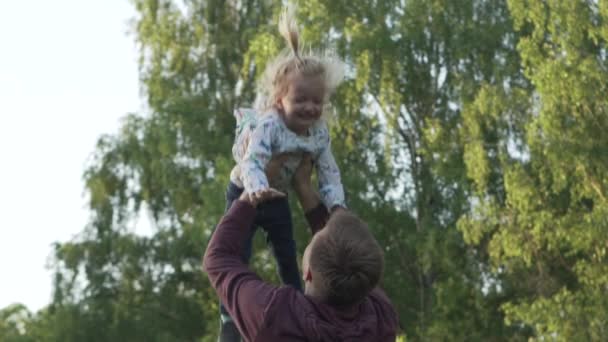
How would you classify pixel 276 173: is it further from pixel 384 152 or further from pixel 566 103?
pixel 384 152

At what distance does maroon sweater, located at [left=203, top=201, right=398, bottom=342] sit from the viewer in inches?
181

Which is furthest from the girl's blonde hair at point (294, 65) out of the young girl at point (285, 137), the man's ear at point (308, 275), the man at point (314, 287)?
the man's ear at point (308, 275)

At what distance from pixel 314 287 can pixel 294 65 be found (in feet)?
4.27

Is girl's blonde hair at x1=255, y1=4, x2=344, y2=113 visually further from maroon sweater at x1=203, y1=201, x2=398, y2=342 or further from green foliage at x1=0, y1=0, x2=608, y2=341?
green foliage at x1=0, y1=0, x2=608, y2=341

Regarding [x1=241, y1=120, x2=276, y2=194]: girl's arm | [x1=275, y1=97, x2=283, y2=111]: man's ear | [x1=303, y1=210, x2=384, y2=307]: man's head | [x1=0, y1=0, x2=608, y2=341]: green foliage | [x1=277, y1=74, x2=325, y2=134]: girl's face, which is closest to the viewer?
[x1=303, y1=210, x2=384, y2=307]: man's head

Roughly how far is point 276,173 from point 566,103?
897 inches

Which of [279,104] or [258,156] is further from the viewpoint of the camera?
[279,104]

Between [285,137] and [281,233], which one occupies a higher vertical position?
[285,137]

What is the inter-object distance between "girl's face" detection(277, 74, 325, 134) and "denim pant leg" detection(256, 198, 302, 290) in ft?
0.95

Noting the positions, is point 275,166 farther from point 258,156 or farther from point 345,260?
point 345,260

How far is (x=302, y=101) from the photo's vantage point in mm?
5742

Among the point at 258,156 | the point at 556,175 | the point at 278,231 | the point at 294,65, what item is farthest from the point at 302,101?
the point at 556,175

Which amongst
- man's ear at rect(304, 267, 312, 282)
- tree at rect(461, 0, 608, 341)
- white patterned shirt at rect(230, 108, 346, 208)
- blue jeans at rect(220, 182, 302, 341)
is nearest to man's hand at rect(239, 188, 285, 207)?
white patterned shirt at rect(230, 108, 346, 208)

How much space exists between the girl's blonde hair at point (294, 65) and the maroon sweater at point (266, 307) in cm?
107
